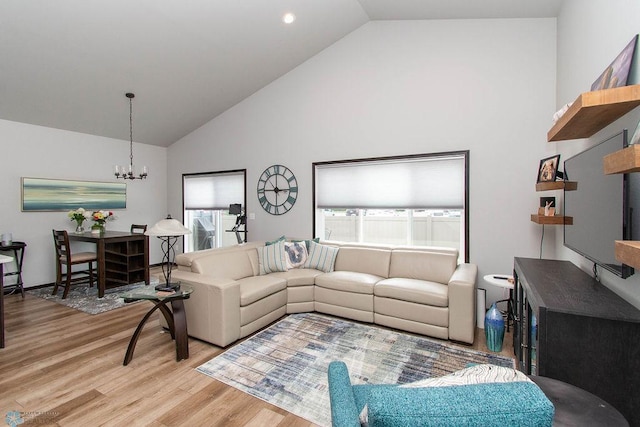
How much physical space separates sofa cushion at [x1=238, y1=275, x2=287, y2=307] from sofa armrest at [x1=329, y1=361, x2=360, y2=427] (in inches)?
79.4

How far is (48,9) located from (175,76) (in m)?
1.50

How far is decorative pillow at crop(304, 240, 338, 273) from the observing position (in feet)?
13.5

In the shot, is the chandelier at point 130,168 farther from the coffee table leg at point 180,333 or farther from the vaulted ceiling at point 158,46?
the coffee table leg at point 180,333

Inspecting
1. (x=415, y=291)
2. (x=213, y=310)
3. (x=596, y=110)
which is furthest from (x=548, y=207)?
(x=213, y=310)

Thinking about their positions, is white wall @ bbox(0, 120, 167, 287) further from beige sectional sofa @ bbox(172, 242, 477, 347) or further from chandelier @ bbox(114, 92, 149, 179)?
beige sectional sofa @ bbox(172, 242, 477, 347)

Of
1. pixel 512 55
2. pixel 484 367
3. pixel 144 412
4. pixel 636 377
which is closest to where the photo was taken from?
pixel 484 367

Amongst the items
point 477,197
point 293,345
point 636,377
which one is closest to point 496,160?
point 477,197

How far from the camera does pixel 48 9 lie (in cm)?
293

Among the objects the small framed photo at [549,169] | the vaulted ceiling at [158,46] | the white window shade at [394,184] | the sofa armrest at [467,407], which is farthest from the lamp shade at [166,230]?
the small framed photo at [549,169]

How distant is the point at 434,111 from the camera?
12.9 ft

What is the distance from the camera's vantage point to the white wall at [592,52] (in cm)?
160

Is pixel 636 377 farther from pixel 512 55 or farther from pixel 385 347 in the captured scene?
pixel 512 55

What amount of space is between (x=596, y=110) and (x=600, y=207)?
537mm

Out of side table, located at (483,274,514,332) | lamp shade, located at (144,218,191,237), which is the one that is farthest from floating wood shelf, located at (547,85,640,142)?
lamp shade, located at (144,218,191,237)
